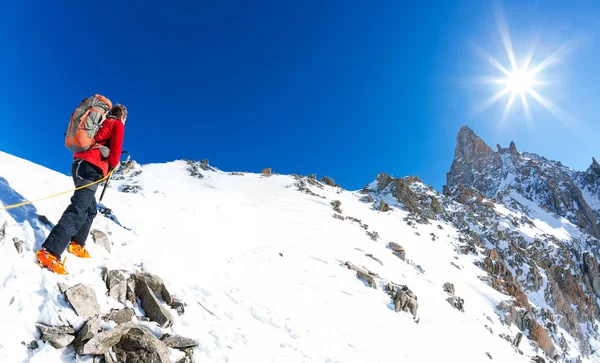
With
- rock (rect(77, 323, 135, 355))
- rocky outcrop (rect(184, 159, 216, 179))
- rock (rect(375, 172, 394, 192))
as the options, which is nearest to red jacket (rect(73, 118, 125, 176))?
rock (rect(77, 323, 135, 355))

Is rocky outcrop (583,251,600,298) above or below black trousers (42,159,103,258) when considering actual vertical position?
above

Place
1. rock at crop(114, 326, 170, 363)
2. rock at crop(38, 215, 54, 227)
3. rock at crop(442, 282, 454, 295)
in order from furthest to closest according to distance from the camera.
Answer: rock at crop(442, 282, 454, 295) → rock at crop(38, 215, 54, 227) → rock at crop(114, 326, 170, 363)

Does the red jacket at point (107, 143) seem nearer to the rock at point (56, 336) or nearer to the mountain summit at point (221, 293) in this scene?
the mountain summit at point (221, 293)

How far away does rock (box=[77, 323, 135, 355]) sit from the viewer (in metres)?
4.33

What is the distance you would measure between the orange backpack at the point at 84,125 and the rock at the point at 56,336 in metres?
3.22

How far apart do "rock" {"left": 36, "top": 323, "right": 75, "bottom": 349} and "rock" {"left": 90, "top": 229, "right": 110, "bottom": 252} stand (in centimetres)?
312

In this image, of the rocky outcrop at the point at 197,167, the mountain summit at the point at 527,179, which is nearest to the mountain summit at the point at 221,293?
the rocky outcrop at the point at 197,167

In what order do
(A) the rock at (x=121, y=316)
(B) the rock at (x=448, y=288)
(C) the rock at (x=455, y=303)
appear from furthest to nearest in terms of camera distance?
(B) the rock at (x=448, y=288), (C) the rock at (x=455, y=303), (A) the rock at (x=121, y=316)

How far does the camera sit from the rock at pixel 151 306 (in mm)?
5824

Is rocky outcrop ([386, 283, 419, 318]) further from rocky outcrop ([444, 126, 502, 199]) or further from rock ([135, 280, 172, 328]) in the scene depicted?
rocky outcrop ([444, 126, 502, 199])

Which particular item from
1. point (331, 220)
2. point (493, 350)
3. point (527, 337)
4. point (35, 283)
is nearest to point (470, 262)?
point (527, 337)

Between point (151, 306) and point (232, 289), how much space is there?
2.94 metres

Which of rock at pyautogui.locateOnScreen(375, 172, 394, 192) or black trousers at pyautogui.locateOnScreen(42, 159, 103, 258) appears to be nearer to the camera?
black trousers at pyautogui.locateOnScreen(42, 159, 103, 258)

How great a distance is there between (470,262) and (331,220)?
78.8 ft
